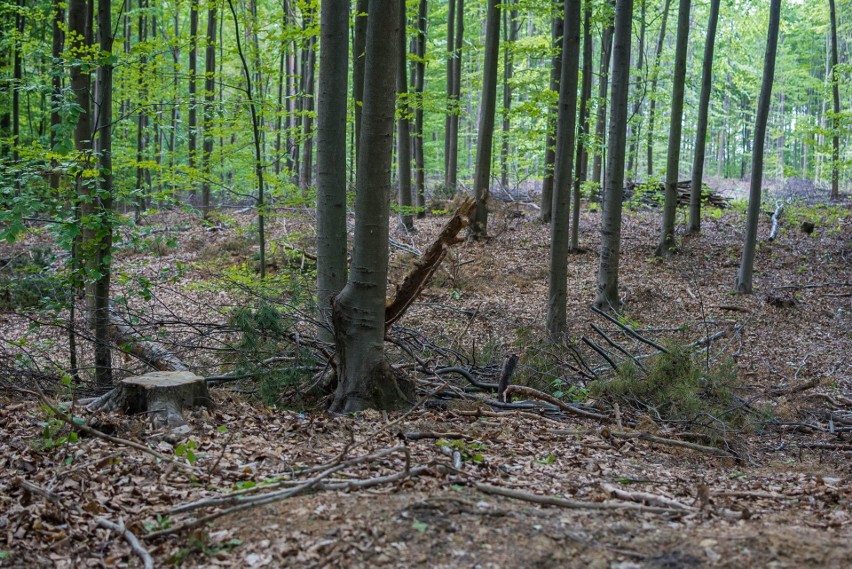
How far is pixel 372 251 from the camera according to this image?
18.6 feet

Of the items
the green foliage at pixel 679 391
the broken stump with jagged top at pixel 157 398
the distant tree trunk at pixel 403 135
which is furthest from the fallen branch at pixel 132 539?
the distant tree trunk at pixel 403 135

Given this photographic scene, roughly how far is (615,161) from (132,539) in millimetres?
9837

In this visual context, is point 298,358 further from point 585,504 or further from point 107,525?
point 585,504

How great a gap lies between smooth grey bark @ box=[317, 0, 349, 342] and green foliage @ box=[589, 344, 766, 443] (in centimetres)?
318

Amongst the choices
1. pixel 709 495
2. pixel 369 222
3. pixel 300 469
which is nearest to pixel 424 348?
pixel 369 222

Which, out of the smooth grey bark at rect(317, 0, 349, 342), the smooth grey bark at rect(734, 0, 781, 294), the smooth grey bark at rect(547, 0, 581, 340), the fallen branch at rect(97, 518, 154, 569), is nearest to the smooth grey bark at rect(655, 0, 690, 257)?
the smooth grey bark at rect(734, 0, 781, 294)

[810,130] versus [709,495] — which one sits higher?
[810,130]

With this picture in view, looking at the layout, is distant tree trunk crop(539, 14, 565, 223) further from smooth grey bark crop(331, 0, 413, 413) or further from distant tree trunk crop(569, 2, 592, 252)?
smooth grey bark crop(331, 0, 413, 413)

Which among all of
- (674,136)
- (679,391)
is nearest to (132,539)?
(679,391)

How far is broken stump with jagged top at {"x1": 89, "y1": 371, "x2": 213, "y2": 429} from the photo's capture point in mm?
5129

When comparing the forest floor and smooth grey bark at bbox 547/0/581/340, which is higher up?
smooth grey bark at bbox 547/0/581/340

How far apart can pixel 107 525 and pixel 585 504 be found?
8.86 feet

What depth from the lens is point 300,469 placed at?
432 cm

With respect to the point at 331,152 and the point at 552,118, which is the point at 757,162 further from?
the point at 331,152
